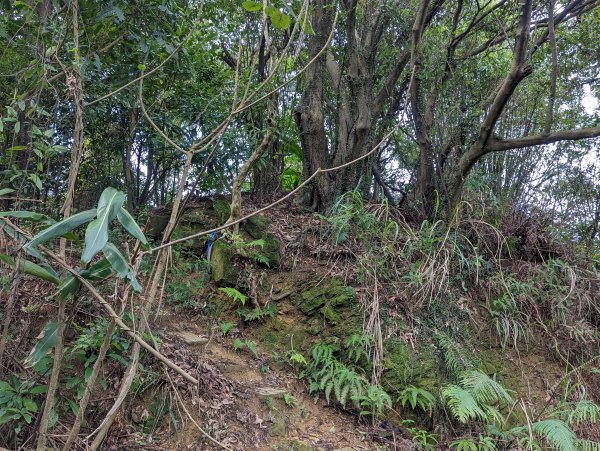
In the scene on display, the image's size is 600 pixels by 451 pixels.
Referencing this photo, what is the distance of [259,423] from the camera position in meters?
3.71

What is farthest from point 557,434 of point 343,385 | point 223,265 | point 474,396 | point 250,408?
point 223,265

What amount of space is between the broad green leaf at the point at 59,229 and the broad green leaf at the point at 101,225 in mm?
97

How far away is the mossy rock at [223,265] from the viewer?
16.2 ft

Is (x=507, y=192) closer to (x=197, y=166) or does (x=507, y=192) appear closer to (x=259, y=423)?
(x=197, y=166)

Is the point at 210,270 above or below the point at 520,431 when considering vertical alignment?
above

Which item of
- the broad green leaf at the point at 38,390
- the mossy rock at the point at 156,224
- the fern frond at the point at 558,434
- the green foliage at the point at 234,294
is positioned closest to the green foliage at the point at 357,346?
the green foliage at the point at 234,294

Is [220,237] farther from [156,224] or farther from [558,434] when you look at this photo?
[558,434]

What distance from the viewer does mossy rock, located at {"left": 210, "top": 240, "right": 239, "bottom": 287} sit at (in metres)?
4.95

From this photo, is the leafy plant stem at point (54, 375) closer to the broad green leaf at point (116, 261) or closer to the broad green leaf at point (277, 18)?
the broad green leaf at point (116, 261)

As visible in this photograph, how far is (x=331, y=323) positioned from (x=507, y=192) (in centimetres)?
460

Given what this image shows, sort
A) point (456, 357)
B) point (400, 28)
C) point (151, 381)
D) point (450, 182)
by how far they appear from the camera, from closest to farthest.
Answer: point (151, 381) < point (456, 357) < point (450, 182) < point (400, 28)

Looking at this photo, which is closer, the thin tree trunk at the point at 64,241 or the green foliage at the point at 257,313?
the thin tree trunk at the point at 64,241

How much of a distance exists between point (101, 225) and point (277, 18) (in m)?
1.49

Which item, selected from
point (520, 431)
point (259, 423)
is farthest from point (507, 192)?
point (259, 423)
